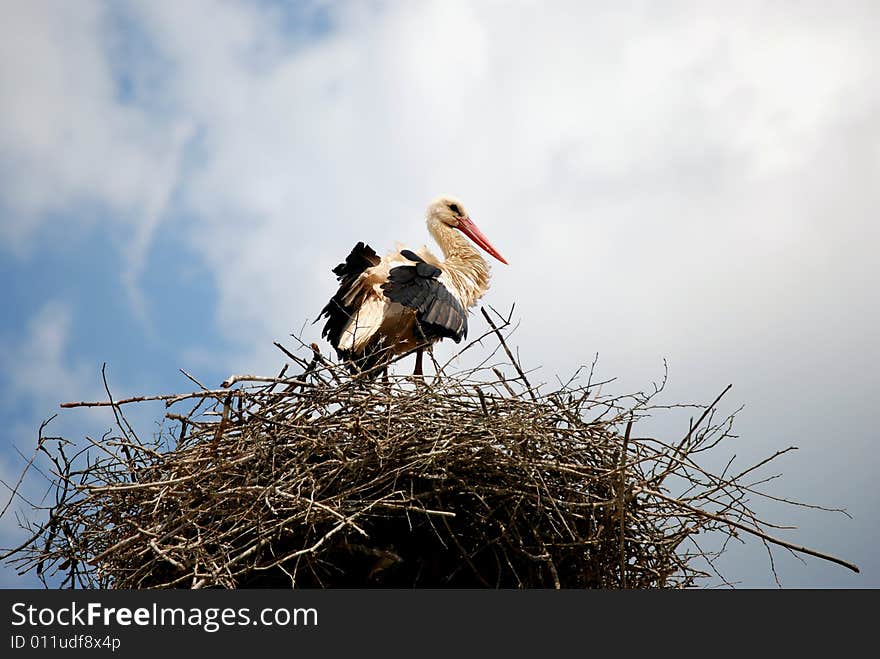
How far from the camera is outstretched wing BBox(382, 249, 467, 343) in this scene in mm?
4820

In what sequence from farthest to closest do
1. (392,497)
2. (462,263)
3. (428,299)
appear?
(462,263) < (428,299) < (392,497)

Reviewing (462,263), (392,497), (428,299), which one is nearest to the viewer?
(392,497)

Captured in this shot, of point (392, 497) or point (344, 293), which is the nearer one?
point (392, 497)

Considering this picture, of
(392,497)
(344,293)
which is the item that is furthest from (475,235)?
(392,497)

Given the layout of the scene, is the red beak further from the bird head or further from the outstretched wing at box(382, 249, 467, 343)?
the outstretched wing at box(382, 249, 467, 343)

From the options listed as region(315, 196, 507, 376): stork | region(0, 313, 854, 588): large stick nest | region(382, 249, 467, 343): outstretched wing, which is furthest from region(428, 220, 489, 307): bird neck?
region(0, 313, 854, 588): large stick nest

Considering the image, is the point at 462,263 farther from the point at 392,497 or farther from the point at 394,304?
the point at 392,497

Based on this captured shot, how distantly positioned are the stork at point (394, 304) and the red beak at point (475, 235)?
0.49m

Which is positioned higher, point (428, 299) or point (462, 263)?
point (462, 263)

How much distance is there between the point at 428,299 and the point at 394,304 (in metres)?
0.19

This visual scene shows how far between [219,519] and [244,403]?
0.38 meters

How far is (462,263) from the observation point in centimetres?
570

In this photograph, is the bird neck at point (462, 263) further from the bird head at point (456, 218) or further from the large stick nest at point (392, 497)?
the large stick nest at point (392, 497)

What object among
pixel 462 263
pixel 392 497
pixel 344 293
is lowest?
pixel 392 497
